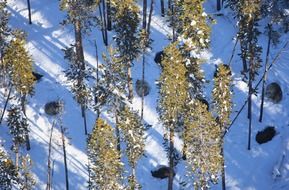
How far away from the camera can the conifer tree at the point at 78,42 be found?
Result: 42.0 metres

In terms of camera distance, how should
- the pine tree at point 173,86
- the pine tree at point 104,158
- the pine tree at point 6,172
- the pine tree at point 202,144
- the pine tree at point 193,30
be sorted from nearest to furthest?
the pine tree at point 202,144, the pine tree at point 193,30, the pine tree at point 104,158, the pine tree at point 173,86, the pine tree at point 6,172

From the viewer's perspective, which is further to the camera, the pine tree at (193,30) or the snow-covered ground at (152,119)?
the snow-covered ground at (152,119)

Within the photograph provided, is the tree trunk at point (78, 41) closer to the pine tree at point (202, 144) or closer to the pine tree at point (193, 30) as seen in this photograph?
the pine tree at point (193, 30)

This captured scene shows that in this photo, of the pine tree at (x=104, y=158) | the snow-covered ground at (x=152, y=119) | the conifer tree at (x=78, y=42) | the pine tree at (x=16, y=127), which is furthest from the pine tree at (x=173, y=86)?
the pine tree at (x=16, y=127)

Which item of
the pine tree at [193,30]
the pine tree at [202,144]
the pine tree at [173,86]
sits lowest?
the pine tree at [202,144]

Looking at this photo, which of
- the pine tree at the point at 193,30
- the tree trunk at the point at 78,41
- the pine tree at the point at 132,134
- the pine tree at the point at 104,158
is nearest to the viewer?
the pine tree at the point at 193,30

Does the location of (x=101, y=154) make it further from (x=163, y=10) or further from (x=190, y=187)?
(x=163, y=10)

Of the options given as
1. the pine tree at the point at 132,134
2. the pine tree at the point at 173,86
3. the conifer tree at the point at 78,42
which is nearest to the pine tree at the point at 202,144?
the pine tree at the point at 173,86

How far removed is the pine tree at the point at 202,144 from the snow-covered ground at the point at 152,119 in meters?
11.2

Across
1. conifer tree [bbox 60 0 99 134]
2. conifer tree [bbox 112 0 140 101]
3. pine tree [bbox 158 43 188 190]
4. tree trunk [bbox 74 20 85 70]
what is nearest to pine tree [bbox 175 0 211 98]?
pine tree [bbox 158 43 188 190]

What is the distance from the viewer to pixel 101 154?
3170cm

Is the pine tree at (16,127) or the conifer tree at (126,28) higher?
the conifer tree at (126,28)

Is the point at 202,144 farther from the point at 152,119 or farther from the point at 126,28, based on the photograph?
the point at 126,28

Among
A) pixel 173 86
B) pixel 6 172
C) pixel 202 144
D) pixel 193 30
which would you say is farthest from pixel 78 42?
pixel 202 144
